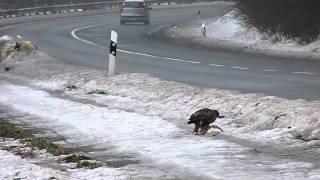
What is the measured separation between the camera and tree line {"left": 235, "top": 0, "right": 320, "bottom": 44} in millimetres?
22578

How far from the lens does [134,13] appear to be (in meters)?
43.7

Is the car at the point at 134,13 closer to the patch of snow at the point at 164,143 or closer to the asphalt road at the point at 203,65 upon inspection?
the asphalt road at the point at 203,65

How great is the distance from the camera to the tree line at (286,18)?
22.6m

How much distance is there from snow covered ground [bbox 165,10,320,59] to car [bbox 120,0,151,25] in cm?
817

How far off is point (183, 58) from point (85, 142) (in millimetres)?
12484

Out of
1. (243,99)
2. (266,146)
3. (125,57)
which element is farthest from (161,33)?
(266,146)

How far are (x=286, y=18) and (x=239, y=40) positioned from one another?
13.3ft

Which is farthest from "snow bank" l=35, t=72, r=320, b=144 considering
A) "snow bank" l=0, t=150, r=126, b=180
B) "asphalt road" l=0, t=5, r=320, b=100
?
"snow bank" l=0, t=150, r=126, b=180

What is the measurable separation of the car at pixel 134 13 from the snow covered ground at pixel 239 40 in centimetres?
817

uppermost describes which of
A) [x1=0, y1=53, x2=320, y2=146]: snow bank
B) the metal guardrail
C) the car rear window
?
[x1=0, y1=53, x2=320, y2=146]: snow bank

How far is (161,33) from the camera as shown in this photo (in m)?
33.8

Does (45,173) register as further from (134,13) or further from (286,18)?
(134,13)

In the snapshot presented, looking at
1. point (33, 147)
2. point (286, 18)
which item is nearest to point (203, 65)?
point (286, 18)

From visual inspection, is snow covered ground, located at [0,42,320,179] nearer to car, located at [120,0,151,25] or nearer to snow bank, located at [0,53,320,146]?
snow bank, located at [0,53,320,146]
